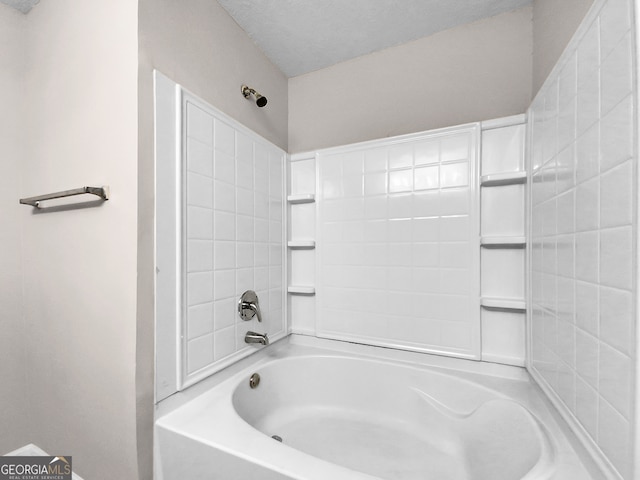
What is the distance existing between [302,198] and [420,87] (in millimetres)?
881

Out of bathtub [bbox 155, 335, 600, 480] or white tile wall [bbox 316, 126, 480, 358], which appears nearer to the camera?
bathtub [bbox 155, 335, 600, 480]

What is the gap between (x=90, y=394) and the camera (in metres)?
1.00

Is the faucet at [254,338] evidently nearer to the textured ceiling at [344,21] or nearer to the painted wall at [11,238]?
the painted wall at [11,238]

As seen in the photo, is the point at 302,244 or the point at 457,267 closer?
the point at 457,267

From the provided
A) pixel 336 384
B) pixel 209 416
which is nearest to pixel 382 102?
pixel 336 384

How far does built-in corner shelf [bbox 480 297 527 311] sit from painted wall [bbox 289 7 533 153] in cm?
88

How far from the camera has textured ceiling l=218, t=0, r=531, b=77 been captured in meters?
1.27

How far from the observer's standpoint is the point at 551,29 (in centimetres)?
105

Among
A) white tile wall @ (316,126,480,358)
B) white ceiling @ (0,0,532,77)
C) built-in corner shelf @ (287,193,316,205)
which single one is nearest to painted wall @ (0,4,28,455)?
white ceiling @ (0,0,532,77)

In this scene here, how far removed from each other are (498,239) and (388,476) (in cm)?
109

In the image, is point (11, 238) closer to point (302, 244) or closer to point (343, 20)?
point (302, 244)

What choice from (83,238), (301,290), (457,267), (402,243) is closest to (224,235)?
(83,238)

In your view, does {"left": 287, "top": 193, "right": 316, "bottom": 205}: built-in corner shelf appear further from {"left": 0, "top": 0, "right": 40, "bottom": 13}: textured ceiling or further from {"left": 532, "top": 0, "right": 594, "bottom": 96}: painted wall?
{"left": 0, "top": 0, "right": 40, "bottom": 13}: textured ceiling
